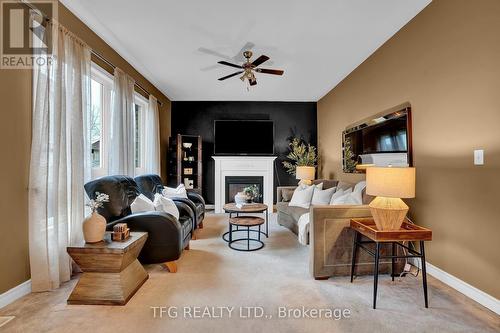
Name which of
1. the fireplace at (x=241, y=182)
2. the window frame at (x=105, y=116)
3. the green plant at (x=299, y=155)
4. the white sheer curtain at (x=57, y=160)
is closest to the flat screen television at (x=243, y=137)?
the green plant at (x=299, y=155)

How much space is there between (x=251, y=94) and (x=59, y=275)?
4.84 metres

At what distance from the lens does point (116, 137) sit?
11.9ft

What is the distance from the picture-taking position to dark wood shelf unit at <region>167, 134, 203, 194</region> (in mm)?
5945

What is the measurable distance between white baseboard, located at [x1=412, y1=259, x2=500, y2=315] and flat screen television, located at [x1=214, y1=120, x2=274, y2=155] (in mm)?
4324

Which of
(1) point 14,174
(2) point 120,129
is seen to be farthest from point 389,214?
(2) point 120,129

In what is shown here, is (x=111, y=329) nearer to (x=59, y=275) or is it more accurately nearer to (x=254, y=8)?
(x=59, y=275)

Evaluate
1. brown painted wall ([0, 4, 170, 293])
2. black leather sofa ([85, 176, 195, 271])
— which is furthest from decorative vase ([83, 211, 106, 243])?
brown painted wall ([0, 4, 170, 293])

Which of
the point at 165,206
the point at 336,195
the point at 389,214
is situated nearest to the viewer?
the point at 389,214

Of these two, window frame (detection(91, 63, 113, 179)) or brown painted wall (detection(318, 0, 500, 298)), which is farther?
window frame (detection(91, 63, 113, 179))

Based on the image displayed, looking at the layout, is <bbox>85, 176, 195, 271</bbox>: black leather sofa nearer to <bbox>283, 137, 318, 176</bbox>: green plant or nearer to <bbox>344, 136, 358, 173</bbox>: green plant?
<bbox>344, 136, 358, 173</bbox>: green plant

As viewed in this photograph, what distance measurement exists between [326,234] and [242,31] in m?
2.55

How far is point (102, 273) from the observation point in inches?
86.6

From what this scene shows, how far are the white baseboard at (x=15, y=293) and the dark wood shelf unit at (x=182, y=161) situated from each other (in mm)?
3683

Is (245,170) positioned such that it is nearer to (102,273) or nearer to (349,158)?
(349,158)
